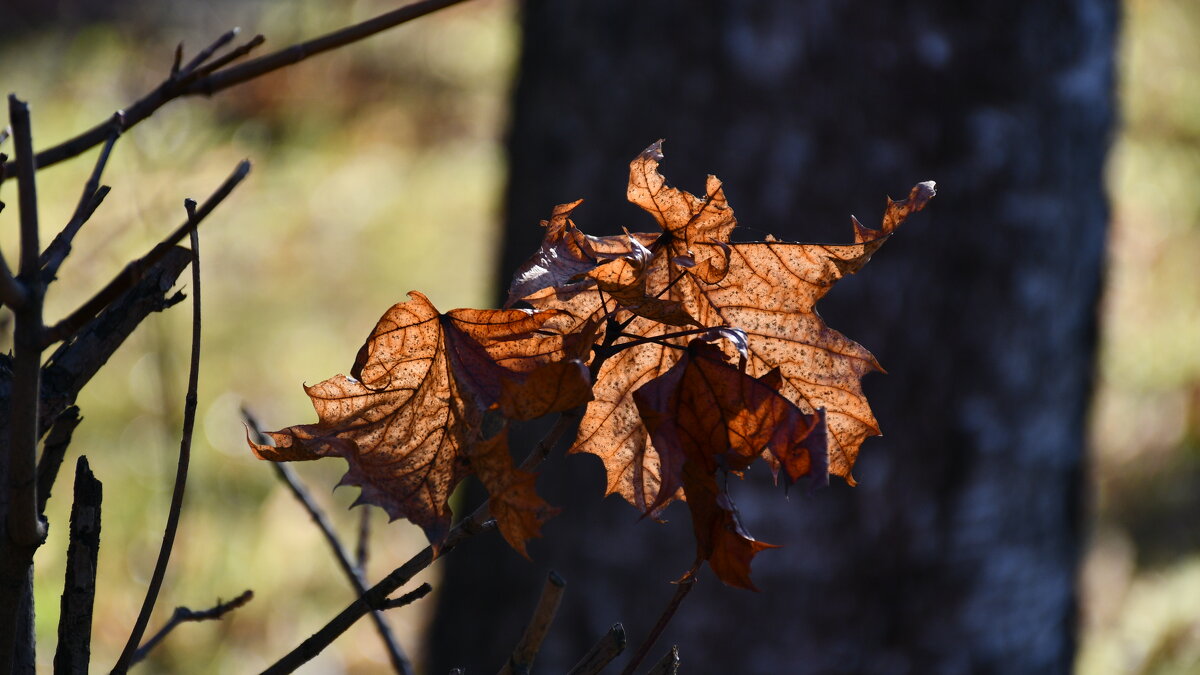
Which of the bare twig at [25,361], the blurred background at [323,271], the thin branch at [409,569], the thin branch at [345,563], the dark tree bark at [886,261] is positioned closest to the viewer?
the bare twig at [25,361]

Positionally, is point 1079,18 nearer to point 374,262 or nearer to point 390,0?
point 374,262

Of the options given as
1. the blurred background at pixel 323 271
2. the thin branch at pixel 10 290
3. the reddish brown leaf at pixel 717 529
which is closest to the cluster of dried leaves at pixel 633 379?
the reddish brown leaf at pixel 717 529

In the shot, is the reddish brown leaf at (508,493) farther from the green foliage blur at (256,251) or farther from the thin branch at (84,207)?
the green foliage blur at (256,251)

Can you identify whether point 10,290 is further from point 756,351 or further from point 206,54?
point 756,351

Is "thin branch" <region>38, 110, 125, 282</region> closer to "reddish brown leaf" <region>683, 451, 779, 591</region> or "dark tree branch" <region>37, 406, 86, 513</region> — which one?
"dark tree branch" <region>37, 406, 86, 513</region>

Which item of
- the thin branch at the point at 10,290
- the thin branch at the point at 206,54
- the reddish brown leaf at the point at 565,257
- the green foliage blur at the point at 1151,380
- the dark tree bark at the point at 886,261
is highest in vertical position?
the green foliage blur at the point at 1151,380
